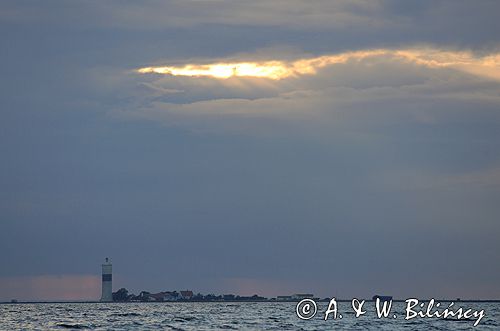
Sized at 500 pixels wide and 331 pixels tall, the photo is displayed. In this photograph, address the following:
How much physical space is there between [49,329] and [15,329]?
14.7 ft

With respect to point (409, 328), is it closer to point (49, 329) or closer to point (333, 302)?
point (333, 302)

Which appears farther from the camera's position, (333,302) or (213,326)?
(213,326)

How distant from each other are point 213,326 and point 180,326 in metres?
3.54

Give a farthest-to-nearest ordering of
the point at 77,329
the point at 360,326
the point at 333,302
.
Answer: the point at 360,326
the point at 77,329
the point at 333,302

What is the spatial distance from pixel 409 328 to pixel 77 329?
1357 inches

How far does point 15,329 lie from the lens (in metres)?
103

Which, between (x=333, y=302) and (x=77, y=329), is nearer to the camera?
(x=333, y=302)

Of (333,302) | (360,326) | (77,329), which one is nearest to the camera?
(333,302)

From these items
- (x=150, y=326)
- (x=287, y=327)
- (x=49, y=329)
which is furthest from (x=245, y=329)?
(x=49, y=329)

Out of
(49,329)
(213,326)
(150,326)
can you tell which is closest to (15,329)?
(49,329)

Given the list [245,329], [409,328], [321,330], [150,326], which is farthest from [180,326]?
[409,328]

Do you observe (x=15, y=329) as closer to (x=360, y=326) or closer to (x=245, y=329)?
(x=245, y=329)

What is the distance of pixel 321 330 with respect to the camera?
97312mm

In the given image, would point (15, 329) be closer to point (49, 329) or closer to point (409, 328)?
point (49, 329)
